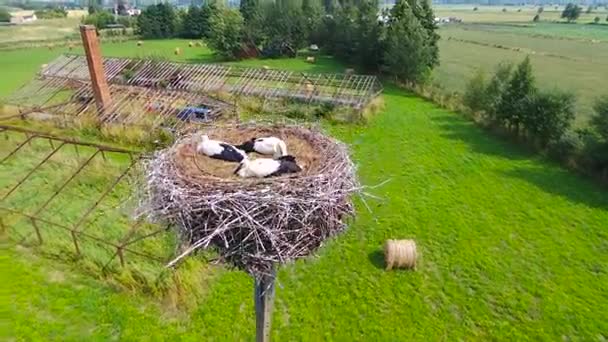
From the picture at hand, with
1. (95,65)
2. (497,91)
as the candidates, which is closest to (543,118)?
(497,91)

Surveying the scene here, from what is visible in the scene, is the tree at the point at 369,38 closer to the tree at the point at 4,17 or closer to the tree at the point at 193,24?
the tree at the point at 193,24

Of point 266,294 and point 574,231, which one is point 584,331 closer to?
point 574,231

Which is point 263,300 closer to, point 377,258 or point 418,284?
point 418,284

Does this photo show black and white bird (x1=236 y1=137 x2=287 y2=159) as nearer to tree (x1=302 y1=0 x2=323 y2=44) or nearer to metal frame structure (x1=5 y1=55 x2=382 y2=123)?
metal frame structure (x1=5 y1=55 x2=382 y2=123)

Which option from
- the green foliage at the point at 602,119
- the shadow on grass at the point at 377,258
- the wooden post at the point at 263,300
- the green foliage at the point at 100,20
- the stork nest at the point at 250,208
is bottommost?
the green foliage at the point at 100,20

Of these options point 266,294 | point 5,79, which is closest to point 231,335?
point 266,294

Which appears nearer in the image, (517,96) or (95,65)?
(95,65)

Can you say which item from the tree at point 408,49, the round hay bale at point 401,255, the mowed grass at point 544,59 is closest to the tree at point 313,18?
the mowed grass at point 544,59
